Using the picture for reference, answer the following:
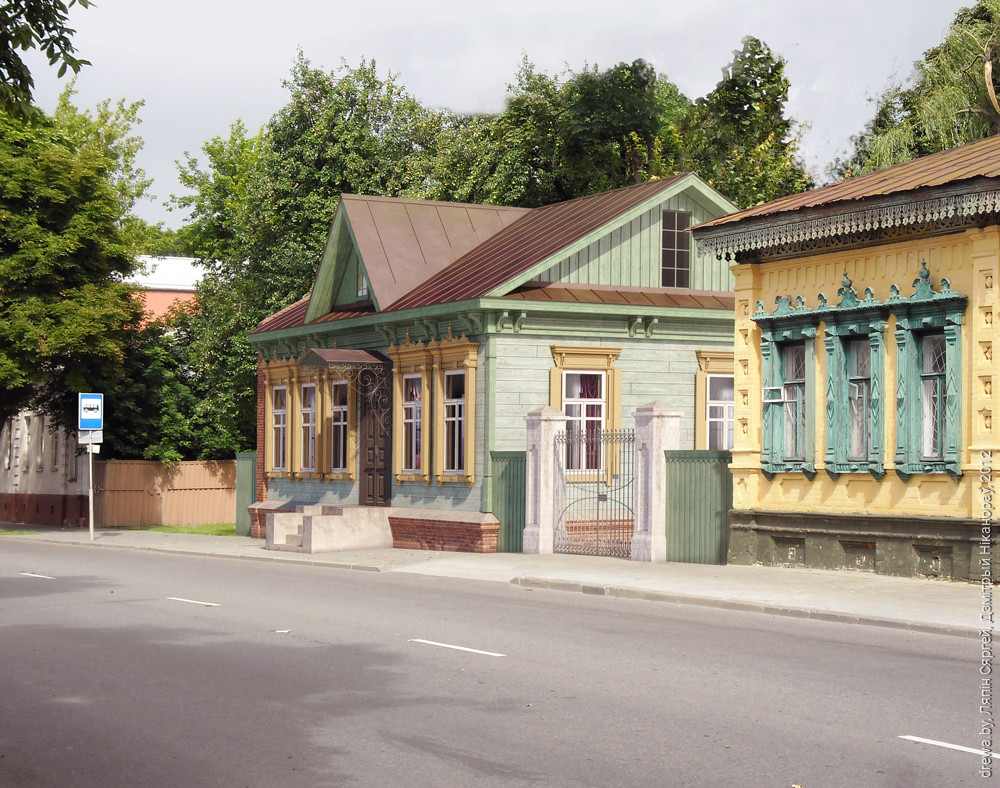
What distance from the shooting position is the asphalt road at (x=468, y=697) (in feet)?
26.2

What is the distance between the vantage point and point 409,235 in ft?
107

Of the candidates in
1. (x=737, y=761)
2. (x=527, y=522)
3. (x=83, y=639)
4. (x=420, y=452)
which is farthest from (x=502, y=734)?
(x=420, y=452)

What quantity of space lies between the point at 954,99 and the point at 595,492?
1412 centimetres

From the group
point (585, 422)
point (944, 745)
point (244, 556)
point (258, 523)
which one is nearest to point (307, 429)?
point (258, 523)

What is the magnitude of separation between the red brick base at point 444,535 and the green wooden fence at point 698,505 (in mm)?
4673

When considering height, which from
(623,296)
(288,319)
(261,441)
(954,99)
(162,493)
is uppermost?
(954,99)

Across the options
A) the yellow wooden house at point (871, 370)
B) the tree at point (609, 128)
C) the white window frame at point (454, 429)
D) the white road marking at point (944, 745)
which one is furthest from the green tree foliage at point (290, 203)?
the white road marking at point (944, 745)

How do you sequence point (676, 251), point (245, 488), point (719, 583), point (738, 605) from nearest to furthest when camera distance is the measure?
point (738, 605), point (719, 583), point (676, 251), point (245, 488)

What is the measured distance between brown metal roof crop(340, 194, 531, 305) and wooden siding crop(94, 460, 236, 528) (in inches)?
573

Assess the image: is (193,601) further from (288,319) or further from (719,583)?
(288,319)

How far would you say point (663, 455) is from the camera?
23.4m

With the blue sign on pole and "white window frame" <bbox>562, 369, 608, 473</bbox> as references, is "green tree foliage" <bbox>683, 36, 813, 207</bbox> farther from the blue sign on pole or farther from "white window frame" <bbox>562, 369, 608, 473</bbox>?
the blue sign on pole

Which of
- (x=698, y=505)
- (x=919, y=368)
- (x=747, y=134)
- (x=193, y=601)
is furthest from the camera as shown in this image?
(x=747, y=134)

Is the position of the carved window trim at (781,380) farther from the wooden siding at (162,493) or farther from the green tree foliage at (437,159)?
the wooden siding at (162,493)
